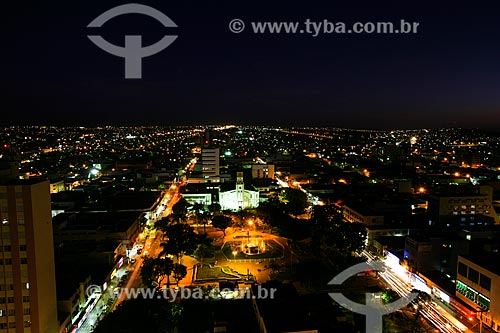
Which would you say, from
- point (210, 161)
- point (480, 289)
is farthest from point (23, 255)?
point (210, 161)

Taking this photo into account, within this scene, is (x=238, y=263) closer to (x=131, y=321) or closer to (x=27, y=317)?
(x=131, y=321)

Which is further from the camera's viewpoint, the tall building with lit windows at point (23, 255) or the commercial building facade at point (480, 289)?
the commercial building facade at point (480, 289)

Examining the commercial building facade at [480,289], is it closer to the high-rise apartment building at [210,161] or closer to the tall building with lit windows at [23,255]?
the tall building with lit windows at [23,255]

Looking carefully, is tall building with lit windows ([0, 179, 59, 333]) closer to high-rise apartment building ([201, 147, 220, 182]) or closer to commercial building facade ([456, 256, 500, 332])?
commercial building facade ([456, 256, 500, 332])

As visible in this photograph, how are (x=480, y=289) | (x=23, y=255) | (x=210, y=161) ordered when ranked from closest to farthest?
1. (x=23, y=255)
2. (x=480, y=289)
3. (x=210, y=161)

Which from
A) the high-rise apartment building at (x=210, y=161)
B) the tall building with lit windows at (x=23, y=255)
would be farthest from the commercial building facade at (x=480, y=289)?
the high-rise apartment building at (x=210, y=161)

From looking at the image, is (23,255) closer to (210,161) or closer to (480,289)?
(480,289)

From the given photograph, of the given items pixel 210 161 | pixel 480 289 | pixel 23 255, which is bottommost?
pixel 480 289

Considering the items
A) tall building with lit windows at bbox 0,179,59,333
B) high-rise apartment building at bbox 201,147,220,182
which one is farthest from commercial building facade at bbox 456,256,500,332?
high-rise apartment building at bbox 201,147,220,182
